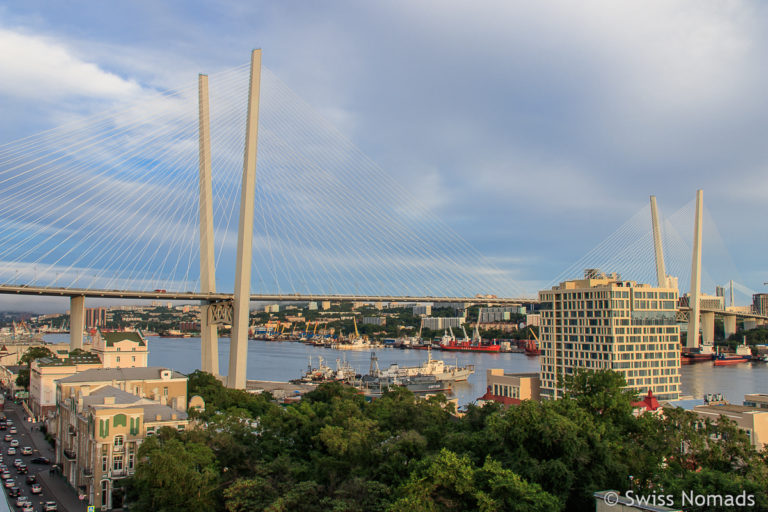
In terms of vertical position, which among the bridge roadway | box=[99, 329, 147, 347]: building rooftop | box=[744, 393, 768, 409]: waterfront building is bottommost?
box=[744, 393, 768, 409]: waterfront building

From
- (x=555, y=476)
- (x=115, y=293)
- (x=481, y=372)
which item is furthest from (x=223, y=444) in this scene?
(x=481, y=372)

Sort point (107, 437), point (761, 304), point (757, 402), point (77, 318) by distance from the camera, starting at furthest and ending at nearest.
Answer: point (761, 304), point (77, 318), point (757, 402), point (107, 437)

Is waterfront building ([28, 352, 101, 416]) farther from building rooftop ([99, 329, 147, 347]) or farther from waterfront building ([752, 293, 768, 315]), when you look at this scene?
waterfront building ([752, 293, 768, 315])

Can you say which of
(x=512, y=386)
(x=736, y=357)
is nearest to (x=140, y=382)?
(x=512, y=386)

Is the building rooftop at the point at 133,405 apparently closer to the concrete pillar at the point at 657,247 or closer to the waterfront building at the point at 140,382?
the waterfront building at the point at 140,382

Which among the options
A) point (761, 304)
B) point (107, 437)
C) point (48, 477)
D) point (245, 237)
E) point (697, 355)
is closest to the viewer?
point (107, 437)

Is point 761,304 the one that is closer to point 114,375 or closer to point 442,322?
point 442,322

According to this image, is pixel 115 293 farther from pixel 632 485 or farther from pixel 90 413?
pixel 632 485

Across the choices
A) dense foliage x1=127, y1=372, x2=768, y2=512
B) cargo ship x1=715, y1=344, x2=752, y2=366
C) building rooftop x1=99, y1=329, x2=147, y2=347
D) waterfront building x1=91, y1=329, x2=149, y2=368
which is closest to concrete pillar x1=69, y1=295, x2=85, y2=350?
waterfront building x1=91, y1=329, x2=149, y2=368
